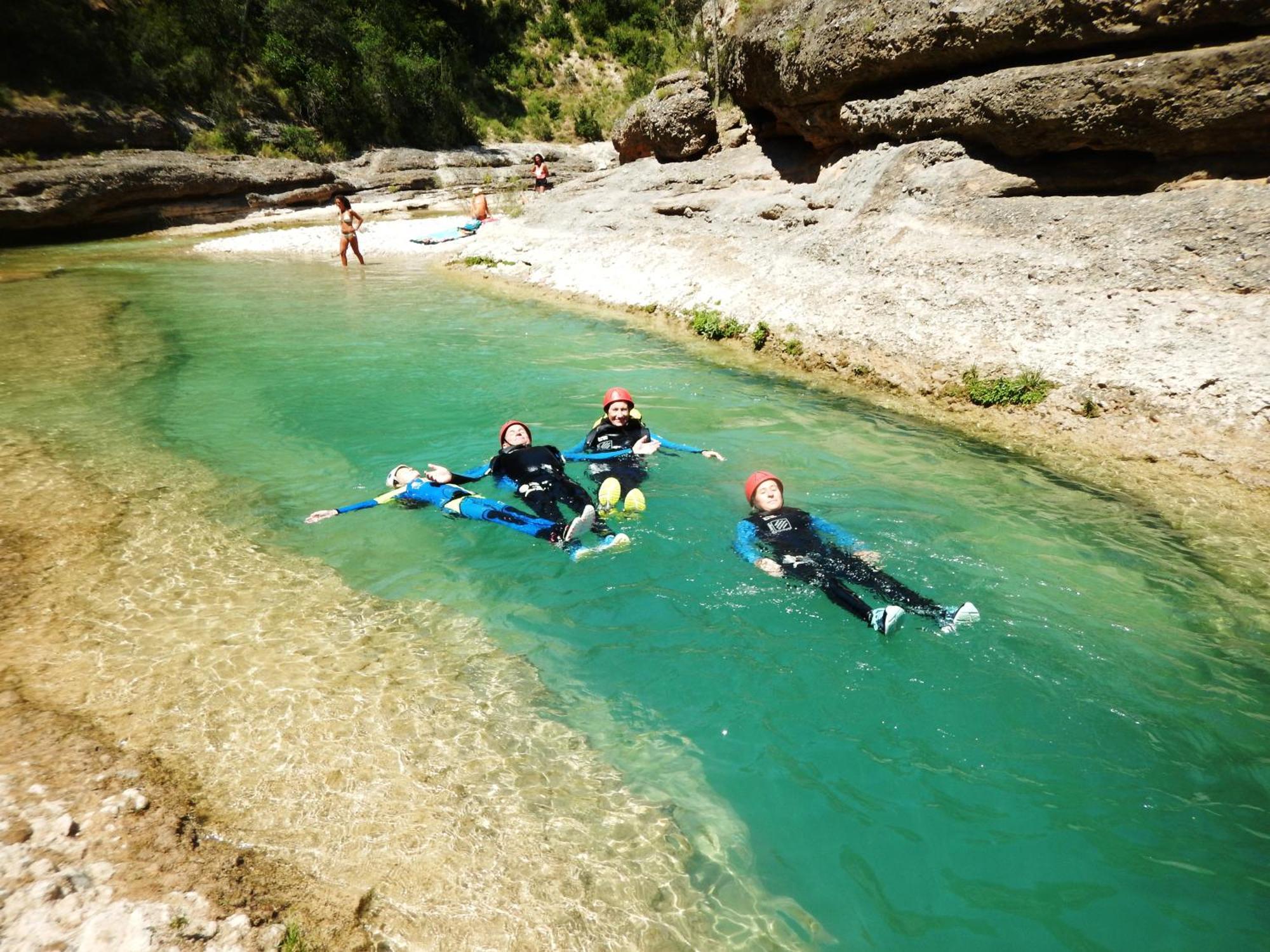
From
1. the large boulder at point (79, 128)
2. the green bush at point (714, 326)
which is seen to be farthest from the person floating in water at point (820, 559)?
the large boulder at point (79, 128)

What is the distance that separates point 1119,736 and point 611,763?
3.23 meters

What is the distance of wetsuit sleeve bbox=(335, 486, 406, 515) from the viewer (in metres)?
7.39

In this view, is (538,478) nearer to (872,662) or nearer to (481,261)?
(872,662)

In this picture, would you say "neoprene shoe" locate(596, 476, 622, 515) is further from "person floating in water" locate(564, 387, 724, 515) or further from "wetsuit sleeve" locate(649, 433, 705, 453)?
"wetsuit sleeve" locate(649, 433, 705, 453)

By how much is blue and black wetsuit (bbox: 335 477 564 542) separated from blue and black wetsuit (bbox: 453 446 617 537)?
27cm

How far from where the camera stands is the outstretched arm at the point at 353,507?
287 inches

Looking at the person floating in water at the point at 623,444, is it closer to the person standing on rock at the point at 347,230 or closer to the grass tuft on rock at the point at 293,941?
the grass tuft on rock at the point at 293,941

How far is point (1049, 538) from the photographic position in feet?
22.5

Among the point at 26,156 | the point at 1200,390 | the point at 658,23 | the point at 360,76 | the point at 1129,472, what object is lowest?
the point at 1129,472

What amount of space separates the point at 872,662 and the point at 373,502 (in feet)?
Result: 17.3

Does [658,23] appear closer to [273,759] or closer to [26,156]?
[26,156]

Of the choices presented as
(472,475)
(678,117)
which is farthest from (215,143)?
(472,475)

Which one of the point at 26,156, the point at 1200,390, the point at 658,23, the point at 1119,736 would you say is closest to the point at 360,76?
the point at 26,156

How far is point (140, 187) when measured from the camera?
94.9 ft
